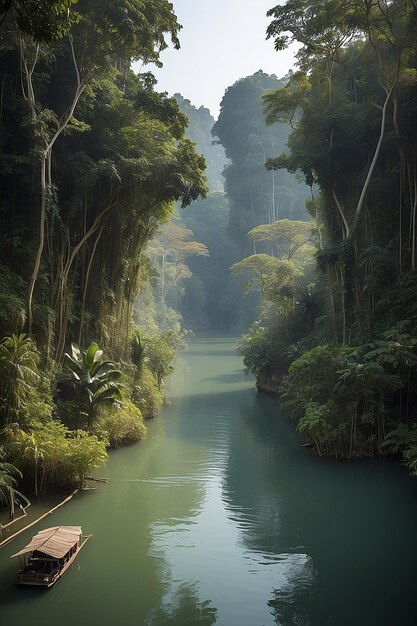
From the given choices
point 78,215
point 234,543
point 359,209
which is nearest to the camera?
point 234,543

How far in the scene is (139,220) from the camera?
1544 centimetres

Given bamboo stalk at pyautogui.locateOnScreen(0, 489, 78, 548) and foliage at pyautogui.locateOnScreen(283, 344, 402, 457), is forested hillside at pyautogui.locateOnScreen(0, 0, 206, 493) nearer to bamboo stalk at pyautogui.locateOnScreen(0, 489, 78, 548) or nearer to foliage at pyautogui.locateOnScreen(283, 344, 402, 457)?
bamboo stalk at pyautogui.locateOnScreen(0, 489, 78, 548)

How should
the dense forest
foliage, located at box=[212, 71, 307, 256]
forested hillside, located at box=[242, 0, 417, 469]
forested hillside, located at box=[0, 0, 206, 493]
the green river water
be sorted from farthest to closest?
foliage, located at box=[212, 71, 307, 256] → forested hillside, located at box=[242, 0, 417, 469] → the dense forest → forested hillside, located at box=[0, 0, 206, 493] → the green river water

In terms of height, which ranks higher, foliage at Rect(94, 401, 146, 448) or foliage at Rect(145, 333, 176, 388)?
foliage at Rect(145, 333, 176, 388)

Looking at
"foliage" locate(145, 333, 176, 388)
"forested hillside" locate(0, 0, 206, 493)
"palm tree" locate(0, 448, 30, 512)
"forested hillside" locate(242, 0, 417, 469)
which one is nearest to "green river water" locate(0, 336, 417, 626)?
"palm tree" locate(0, 448, 30, 512)

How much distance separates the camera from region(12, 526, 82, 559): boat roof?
6.26 m

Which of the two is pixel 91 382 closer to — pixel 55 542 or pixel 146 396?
pixel 55 542

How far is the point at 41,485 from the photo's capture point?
922cm

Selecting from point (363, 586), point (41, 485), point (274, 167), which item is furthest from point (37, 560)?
point (274, 167)

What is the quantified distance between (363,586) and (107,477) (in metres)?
5.92

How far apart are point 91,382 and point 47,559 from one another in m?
5.07

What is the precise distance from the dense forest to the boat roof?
48.5 inches

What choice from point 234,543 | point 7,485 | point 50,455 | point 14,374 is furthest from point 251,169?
point 7,485

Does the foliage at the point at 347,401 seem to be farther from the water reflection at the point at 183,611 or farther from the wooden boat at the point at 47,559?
the wooden boat at the point at 47,559
